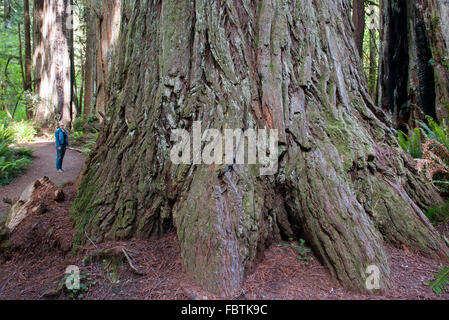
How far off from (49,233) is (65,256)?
17.2 inches

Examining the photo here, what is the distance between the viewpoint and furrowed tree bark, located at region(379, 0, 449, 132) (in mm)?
5688

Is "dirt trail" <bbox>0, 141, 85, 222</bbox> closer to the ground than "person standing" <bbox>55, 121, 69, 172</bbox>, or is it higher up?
closer to the ground

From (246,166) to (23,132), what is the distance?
11.8m

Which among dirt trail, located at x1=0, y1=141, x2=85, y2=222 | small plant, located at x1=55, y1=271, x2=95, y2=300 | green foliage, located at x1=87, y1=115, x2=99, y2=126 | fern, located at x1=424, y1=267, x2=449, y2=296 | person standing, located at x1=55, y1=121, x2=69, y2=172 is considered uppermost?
green foliage, located at x1=87, y1=115, x2=99, y2=126

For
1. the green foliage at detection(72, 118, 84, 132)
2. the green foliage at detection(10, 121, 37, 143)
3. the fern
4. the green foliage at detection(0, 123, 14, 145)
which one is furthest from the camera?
the green foliage at detection(72, 118, 84, 132)

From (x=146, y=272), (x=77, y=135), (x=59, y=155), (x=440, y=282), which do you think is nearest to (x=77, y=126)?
(x=77, y=135)

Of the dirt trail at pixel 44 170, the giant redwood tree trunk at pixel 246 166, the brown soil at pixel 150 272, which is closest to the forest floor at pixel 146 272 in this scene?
the brown soil at pixel 150 272

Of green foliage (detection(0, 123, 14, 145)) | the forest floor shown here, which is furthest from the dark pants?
the forest floor

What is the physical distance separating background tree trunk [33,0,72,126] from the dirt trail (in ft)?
7.02

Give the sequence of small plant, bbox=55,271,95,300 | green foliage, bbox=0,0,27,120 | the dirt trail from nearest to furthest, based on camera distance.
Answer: small plant, bbox=55,271,95,300
the dirt trail
green foliage, bbox=0,0,27,120

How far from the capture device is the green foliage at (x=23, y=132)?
35.8 ft

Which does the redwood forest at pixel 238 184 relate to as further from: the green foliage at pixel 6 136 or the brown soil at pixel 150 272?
the green foliage at pixel 6 136

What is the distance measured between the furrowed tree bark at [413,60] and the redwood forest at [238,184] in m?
2.55

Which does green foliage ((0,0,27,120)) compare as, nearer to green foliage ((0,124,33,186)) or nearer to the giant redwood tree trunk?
green foliage ((0,124,33,186))
